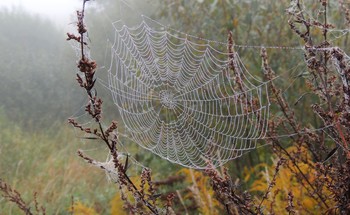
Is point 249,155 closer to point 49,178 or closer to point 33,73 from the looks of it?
point 49,178

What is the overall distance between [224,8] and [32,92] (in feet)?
33.1

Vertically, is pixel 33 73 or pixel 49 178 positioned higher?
pixel 33 73

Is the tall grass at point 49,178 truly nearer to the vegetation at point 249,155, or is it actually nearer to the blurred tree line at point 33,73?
the vegetation at point 249,155

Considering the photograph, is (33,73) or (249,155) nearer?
(249,155)

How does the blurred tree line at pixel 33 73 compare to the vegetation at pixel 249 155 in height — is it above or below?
above

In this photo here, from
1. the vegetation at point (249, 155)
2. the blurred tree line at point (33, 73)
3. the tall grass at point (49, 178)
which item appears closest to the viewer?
the vegetation at point (249, 155)

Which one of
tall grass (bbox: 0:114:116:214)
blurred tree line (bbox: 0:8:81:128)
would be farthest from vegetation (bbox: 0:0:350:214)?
blurred tree line (bbox: 0:8:81:128)

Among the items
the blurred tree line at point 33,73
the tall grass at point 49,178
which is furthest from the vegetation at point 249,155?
the blurred tree line at point 33,73

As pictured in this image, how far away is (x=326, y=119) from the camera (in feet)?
5.58

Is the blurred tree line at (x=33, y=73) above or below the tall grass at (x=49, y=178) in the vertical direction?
above

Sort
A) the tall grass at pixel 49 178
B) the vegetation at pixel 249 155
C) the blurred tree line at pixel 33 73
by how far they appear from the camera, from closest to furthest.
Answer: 1. the vegetation at pixel 249 155
2. the tall grass at pixel 49 178
3. the blurred tree line at pixel 33 73

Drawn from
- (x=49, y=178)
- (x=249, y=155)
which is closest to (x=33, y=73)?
(x=49, y=178)

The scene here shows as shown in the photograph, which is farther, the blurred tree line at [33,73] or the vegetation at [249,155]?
the blurred tree line at [33,73]

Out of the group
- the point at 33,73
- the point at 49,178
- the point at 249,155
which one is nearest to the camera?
the point at 249,155
